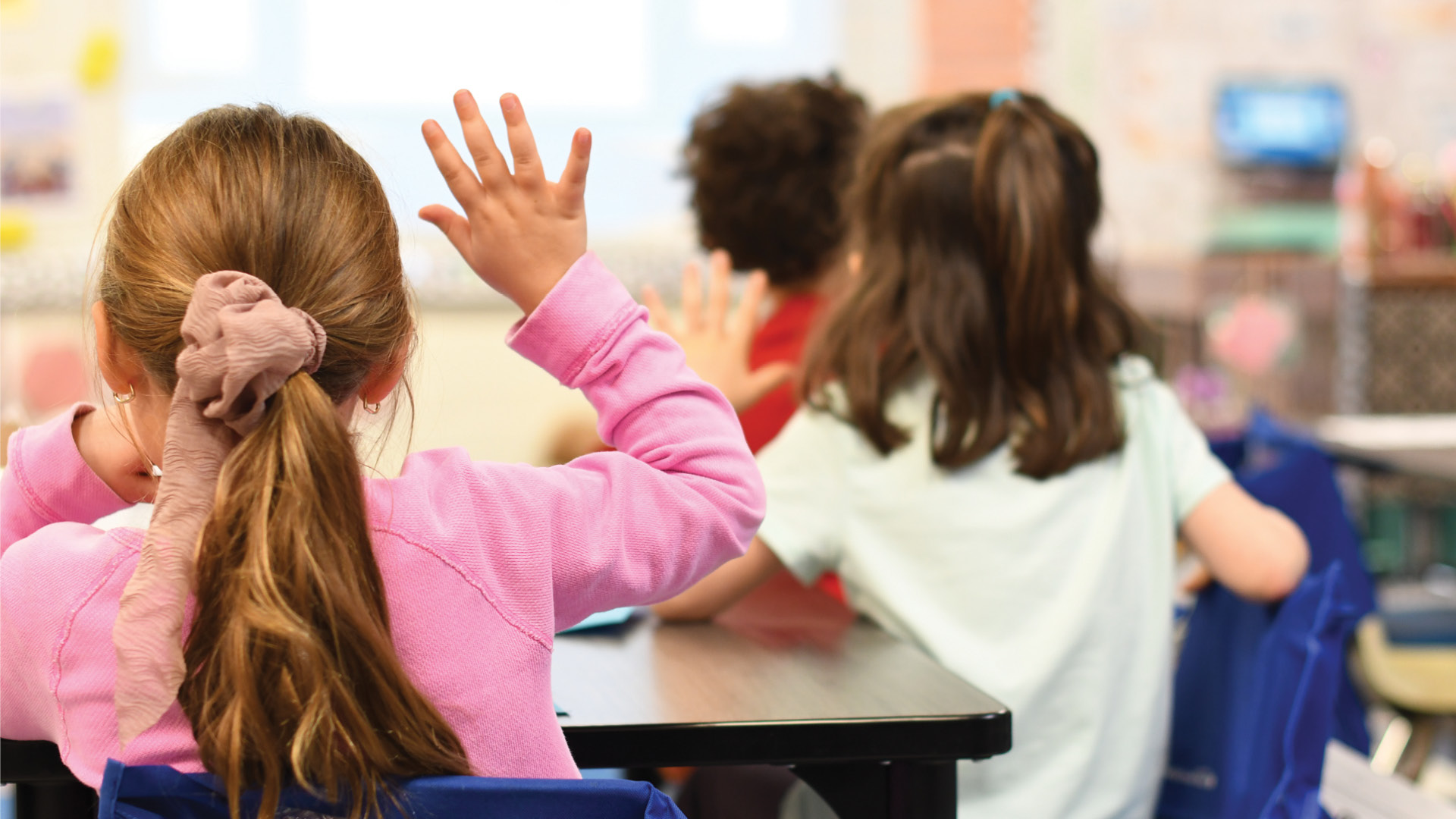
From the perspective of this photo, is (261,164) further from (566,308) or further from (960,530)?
(960,530)

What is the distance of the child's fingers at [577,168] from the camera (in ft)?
2.06

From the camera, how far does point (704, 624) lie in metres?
0.88

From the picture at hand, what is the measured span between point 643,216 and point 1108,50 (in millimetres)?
1343

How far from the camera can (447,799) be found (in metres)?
0.50

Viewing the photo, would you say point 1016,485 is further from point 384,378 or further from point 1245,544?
point 384,378

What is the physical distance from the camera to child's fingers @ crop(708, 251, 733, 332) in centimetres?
104

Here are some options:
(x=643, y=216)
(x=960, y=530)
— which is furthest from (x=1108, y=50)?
(x=960, y=530)

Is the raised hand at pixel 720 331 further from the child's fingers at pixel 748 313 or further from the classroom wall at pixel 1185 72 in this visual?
the classroom wall at pixel 1185 72

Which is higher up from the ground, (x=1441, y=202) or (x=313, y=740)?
(x=313, y=740)

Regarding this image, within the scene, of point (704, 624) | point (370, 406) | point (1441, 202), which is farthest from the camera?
point (1441, 202)

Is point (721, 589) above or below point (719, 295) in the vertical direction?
below

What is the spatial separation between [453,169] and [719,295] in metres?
0.43

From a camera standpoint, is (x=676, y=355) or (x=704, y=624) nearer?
(x=676, y=355)

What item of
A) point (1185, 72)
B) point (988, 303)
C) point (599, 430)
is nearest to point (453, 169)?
point (599, 430)
